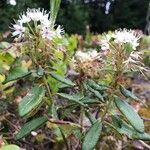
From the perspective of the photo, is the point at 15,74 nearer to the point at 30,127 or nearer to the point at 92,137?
the point at 30,127

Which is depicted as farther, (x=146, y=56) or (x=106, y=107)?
(x=146, y=56)

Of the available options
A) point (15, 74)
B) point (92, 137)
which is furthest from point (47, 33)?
point (92, 137)

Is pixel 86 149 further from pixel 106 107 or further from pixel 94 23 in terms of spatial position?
pixel 94 23

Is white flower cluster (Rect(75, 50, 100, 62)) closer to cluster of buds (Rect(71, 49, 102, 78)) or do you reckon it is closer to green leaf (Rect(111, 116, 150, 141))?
cluster of buds (Rect(71, 49, 102, 78))

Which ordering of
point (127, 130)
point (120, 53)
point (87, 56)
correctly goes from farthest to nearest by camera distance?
point (87, 56), point (127, 130), point (120, 53)

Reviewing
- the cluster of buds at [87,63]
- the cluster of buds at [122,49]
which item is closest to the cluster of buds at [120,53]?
the cluster of buds at [122,49]

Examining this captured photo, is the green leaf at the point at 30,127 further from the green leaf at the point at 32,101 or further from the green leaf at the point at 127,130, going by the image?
the green leaf at the point at 127,130

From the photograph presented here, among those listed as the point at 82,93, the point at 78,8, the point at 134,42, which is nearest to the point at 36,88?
the point at 82,93
